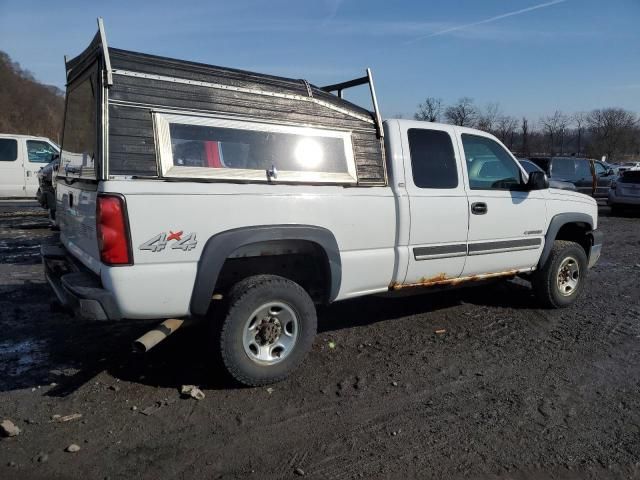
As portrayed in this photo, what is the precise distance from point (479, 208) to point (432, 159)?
672 mm

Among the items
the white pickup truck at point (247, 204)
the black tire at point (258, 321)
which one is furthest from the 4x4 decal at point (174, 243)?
the black tire at point (258, 321)

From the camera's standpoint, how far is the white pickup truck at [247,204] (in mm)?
3346

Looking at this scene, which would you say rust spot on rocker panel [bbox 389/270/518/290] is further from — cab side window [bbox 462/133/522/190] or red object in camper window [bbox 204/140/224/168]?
red object in camper window [bbox 204/140/224/168]

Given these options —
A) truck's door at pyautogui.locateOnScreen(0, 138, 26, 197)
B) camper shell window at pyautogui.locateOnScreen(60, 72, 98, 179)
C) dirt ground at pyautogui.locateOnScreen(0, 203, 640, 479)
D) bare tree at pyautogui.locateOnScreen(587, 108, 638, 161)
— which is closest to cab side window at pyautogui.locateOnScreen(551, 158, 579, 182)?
dirt ground at pyautogui.locateOnScreen(0, 203, 640, 479)

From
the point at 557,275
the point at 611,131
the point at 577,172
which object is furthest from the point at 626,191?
the point at 611,131

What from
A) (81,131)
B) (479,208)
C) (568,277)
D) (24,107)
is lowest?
(568,277)

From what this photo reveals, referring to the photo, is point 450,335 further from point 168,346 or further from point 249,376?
point 168,346

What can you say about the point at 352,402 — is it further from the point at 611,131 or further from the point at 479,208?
the point at 611,131

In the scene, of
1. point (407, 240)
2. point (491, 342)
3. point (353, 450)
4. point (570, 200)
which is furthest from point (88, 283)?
point (570, 200)

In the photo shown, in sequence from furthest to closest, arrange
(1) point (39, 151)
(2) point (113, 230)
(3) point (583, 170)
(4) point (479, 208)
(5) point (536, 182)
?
(3) point (583, 170), (1) point (39, 151), (5) point (536, 182), (4) point (479, 208), (2) point (113, 230)

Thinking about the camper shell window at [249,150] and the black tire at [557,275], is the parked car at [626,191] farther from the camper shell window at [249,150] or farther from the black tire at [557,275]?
the camper shell window at [249,150]

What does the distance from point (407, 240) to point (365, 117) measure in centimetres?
111

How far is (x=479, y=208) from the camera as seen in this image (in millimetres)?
5000

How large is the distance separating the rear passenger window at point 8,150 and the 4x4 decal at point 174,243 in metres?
12.2
